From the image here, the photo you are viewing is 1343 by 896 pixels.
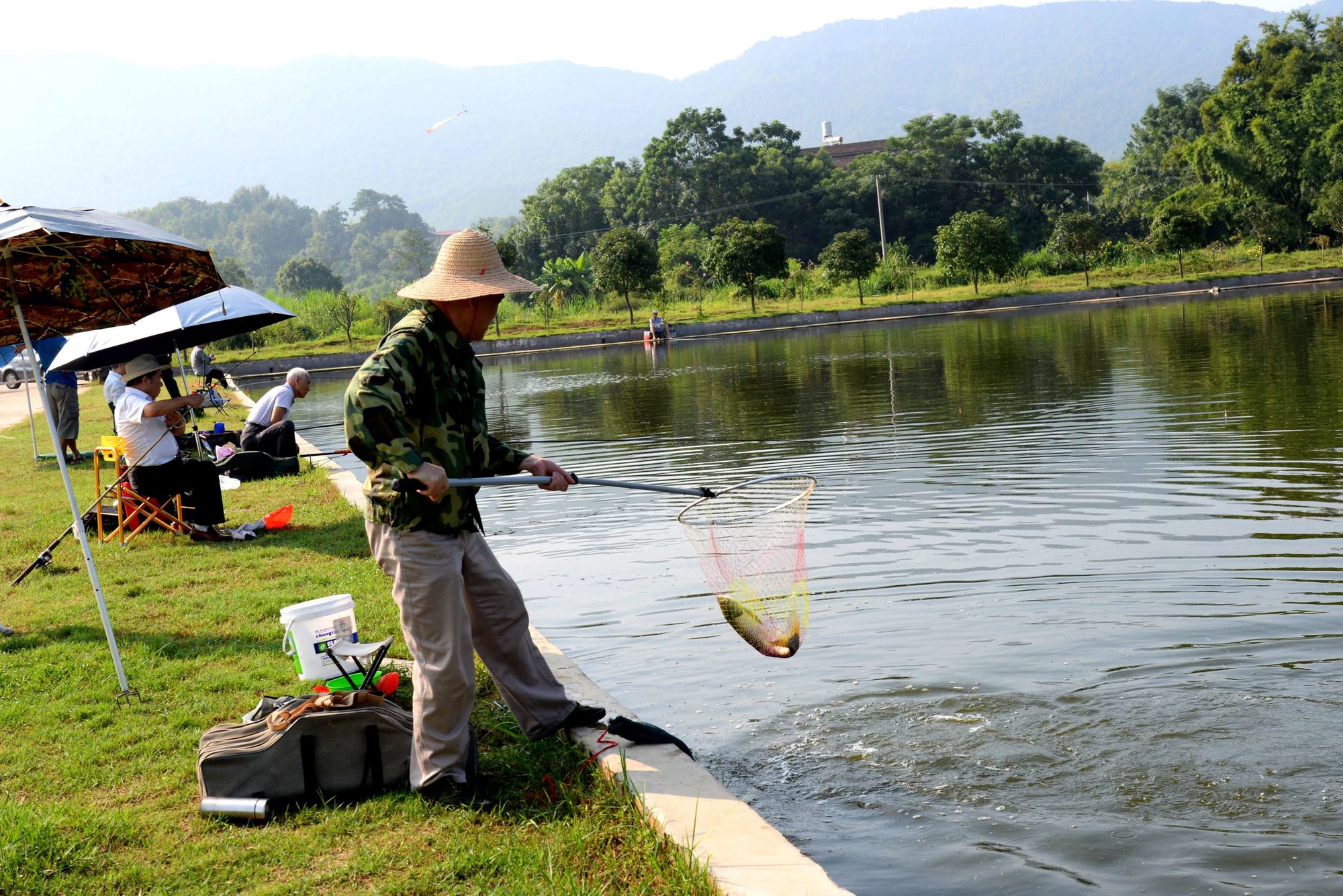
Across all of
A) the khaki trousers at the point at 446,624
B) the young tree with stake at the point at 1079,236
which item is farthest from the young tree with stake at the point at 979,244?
the khaki trousers at the point at 446,624

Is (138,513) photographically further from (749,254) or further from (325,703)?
(749,254)

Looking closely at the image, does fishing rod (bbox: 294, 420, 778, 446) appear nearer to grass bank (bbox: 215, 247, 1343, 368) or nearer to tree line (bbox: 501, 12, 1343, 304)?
grass bank (bbox: 215, 247, 1343, 368)

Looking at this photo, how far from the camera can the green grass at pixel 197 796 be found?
3.96 metres

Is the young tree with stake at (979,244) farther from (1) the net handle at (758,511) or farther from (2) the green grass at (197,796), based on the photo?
(1) the net handle at (758,511)

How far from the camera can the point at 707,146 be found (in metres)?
84.4

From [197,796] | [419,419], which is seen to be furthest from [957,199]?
[197,796]

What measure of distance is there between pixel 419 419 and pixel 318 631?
6.60 feet

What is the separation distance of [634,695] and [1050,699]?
2.30 metres

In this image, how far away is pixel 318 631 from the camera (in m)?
6.02

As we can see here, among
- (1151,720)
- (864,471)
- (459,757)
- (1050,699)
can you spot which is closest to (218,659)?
(459,757)

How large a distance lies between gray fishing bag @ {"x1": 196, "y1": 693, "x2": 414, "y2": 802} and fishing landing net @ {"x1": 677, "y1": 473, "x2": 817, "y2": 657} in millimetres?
1577

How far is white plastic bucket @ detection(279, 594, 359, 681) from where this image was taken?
19.6 feet

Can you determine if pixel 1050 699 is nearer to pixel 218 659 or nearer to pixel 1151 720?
pixel 1151 720

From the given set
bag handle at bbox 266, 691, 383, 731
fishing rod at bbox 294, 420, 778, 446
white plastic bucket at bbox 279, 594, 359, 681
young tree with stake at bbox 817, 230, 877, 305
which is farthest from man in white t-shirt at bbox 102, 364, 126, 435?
young tree with stake at bbox 817, 230, 877, 305
